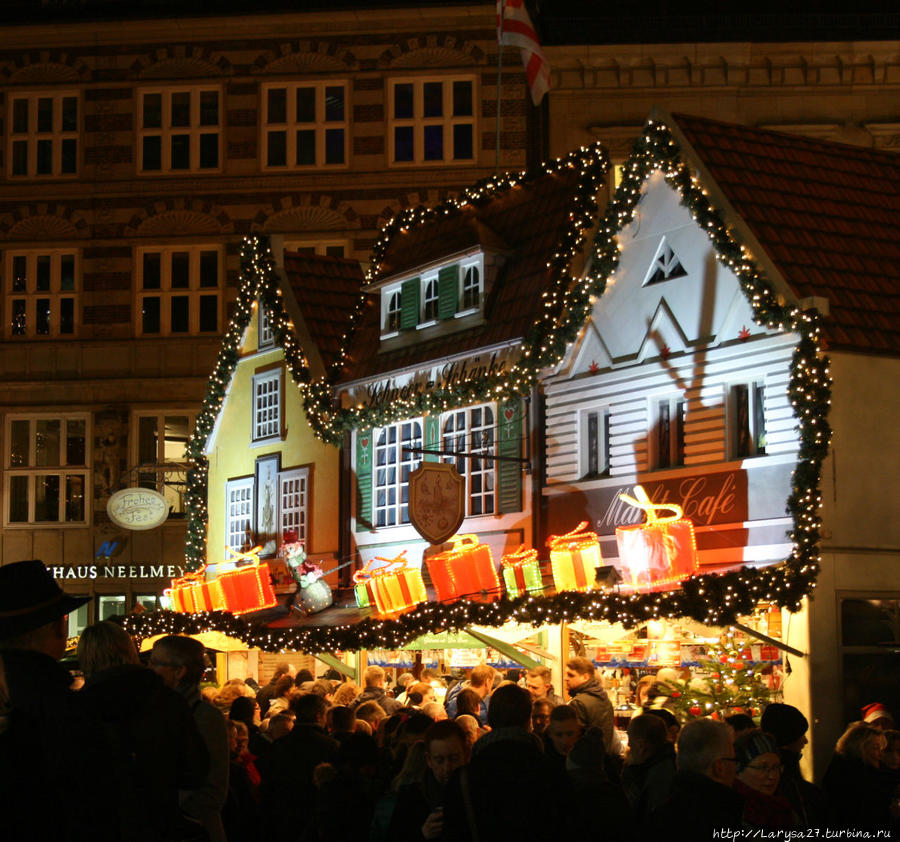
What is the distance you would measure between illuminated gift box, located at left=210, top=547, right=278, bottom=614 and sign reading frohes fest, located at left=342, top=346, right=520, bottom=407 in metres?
2.72

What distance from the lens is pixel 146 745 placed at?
5.41 meters

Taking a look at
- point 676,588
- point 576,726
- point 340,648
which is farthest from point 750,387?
point 576,726

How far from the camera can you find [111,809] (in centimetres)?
423

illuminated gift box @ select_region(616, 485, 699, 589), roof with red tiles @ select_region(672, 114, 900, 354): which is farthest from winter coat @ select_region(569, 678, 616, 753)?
roof with red tiles @ select_region(672, 114, 900, 354)

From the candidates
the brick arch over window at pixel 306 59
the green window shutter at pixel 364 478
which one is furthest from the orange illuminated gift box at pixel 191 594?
the brick arch over window at pixel 306 59

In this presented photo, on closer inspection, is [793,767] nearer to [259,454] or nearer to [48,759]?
[48,759]

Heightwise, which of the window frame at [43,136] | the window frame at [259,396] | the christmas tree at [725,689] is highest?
the window frame at [43,136]

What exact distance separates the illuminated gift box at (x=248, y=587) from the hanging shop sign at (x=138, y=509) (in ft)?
17.2

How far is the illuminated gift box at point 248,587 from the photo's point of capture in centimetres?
2038

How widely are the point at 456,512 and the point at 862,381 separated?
5388 mm

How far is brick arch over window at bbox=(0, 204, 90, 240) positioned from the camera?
30.4 meters

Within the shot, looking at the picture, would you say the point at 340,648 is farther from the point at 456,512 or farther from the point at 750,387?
the point at 750,387

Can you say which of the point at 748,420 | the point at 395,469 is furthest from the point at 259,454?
the point at 748,420

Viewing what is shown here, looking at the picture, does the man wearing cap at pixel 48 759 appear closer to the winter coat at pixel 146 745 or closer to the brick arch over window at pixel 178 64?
the winter coat at pixel 146 745
